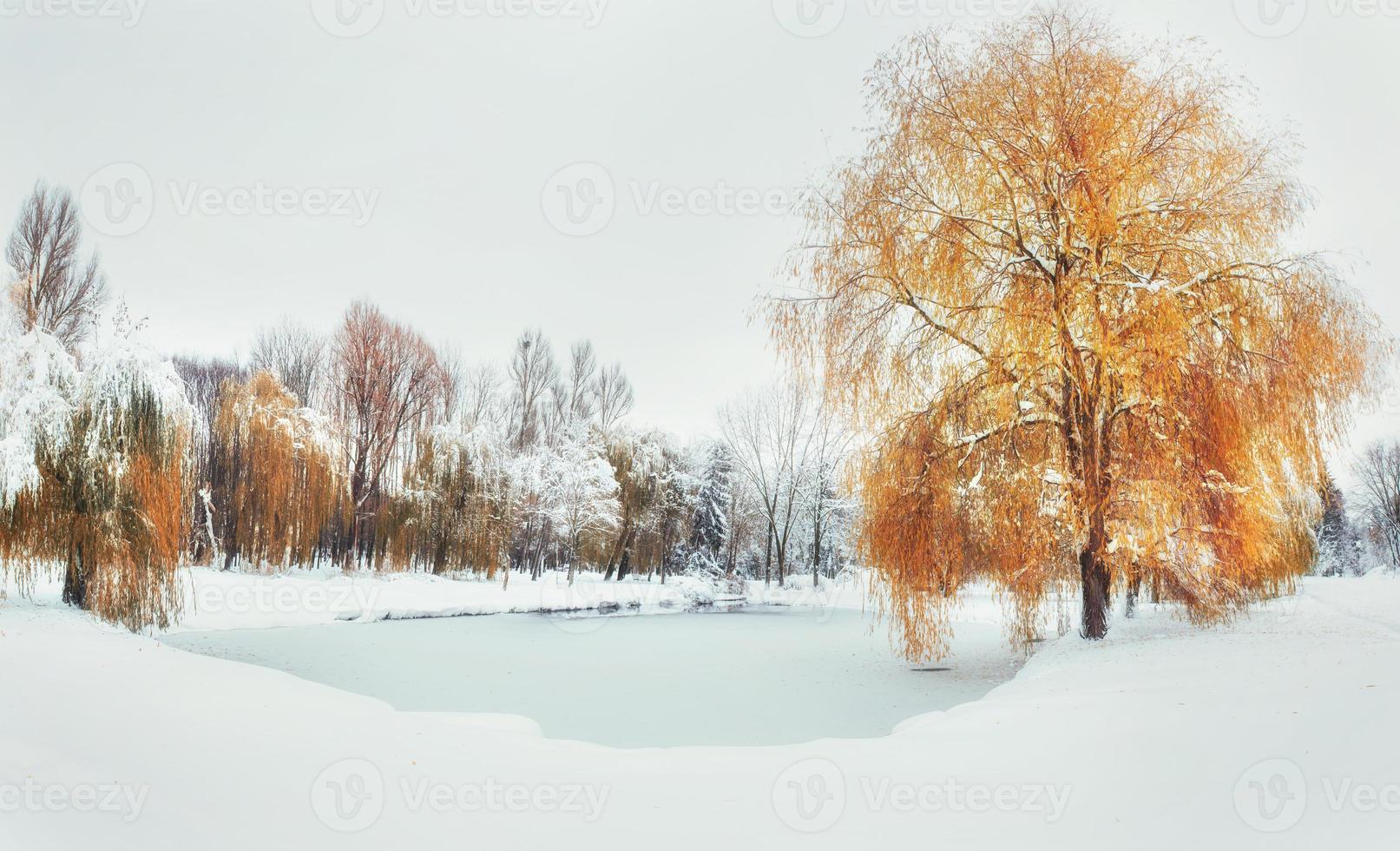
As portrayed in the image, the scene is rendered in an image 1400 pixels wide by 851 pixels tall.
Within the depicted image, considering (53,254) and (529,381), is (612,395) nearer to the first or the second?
(529,381)

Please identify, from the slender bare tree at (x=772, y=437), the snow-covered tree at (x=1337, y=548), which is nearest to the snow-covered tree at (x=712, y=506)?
the slender bare tree at (x=772, y=437)

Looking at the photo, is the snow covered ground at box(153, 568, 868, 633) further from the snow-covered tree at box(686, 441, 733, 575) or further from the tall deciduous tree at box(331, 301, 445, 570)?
the snow-covered tree at box(686, 441, 733, 575)

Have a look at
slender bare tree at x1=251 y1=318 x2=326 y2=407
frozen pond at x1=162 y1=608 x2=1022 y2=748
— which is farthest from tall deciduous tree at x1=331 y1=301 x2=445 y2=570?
frozen pond at x1=162 y1=608 x2=1022 y2=748

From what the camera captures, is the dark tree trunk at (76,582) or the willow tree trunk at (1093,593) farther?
the dark tree trunk at (76,582)

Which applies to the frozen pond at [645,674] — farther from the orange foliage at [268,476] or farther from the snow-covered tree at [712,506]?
the snow-covered tree at [712,506]

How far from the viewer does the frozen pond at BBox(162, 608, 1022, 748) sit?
677 centimetres

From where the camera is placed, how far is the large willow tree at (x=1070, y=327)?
6.75m

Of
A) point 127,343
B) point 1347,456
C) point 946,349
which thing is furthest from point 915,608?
point 127,343

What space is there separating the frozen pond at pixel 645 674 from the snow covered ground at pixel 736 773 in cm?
147

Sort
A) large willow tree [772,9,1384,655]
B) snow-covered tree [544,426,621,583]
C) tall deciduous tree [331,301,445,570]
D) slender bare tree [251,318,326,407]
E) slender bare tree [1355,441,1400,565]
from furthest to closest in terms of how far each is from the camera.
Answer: slender bare tree [1355,441,1400,565] → slender bare tree [251,318,326,407] → snow-covered tree [544,426,621,583] → tall deciduous tree [331,301,445,570] → large willow tree [772,9,1384,655]

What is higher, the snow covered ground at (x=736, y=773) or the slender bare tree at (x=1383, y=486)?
the slender bare tree at (x=1383, y=486)

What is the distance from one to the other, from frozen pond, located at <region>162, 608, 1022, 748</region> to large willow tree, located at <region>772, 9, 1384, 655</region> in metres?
1.33

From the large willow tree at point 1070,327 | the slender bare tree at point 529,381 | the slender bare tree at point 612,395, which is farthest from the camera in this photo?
the slender bare tree at point 612,395

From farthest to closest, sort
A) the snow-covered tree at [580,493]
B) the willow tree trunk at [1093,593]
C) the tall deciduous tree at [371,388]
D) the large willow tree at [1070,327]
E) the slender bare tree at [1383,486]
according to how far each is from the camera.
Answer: the slender bare tree at [1383,486] < the snow-covered tree at [580,493] < the tall deciduous tree at [371,388] < the willow tree trunk at [1093,593] < the large willow tree at [1070,327]
